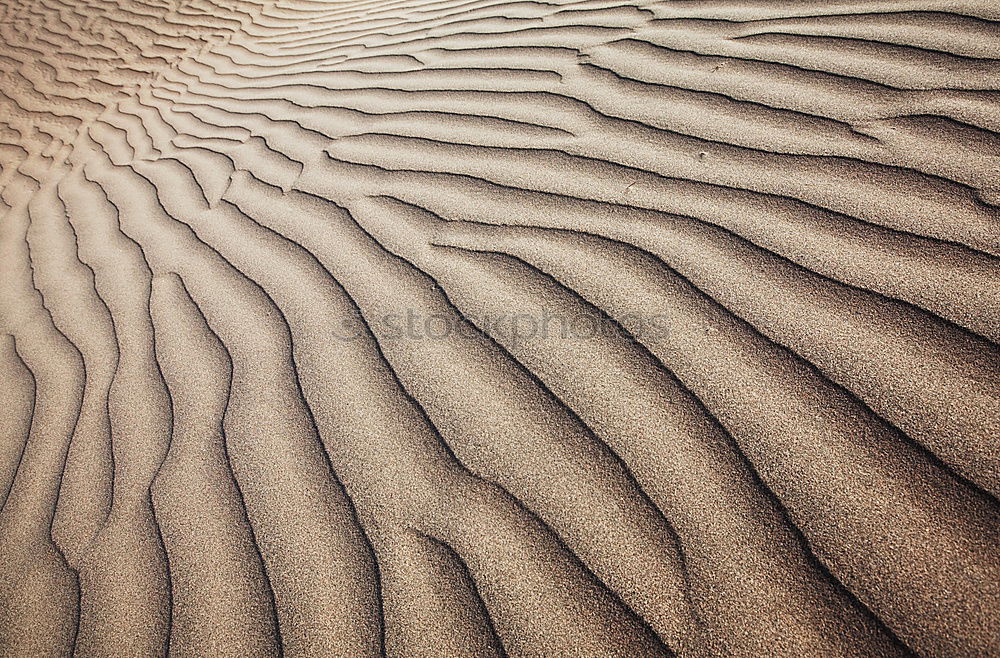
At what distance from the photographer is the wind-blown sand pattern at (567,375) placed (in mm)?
968

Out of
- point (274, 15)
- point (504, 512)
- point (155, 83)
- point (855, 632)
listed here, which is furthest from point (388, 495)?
point (274, 15)

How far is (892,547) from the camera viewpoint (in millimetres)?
901

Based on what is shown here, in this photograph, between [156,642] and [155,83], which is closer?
[156,642]

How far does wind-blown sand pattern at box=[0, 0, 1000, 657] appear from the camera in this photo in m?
0.97

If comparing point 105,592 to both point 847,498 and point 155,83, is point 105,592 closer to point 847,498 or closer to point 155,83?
point 847,498

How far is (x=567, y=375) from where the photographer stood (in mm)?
1302

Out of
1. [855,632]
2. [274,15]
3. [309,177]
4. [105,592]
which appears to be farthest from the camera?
[274,15]

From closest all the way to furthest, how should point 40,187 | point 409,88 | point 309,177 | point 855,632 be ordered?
1. point 855,632
2. point 309,177
3. point 409,88
4. point 40,187

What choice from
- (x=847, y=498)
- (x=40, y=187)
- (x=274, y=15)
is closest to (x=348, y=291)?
(x=847, y=498)

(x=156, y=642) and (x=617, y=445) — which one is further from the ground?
(x=617, y=445)

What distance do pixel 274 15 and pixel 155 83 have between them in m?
1.27

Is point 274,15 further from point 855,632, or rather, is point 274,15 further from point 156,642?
point 855,632

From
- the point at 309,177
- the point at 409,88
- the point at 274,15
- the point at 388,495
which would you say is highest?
the point at 274,15

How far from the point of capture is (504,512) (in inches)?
44.1
